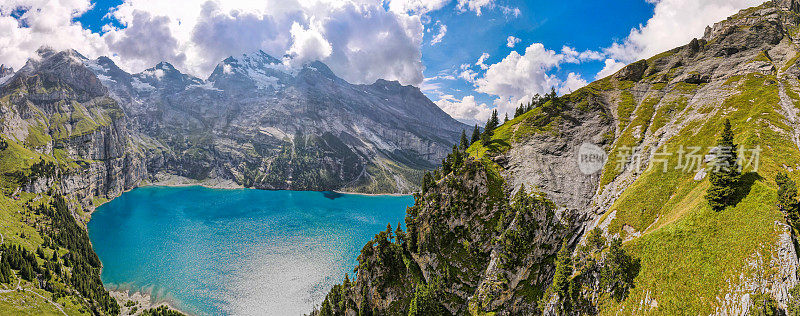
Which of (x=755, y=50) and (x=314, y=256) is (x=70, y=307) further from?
(x=755, y=50)

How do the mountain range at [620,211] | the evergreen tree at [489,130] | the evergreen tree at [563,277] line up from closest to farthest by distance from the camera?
the mountain range at [620,211]
the evergreen tree at [563,277]
the evergreen tree at [489,130]

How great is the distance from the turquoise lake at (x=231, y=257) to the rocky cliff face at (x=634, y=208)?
35408 millimetres

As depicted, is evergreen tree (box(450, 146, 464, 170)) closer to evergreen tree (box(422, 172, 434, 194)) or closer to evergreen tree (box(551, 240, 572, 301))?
evergreen tree (box(422, 172, 434, 194))

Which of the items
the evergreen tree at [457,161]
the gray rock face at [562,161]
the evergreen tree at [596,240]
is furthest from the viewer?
the evergreen tree at [457,161]

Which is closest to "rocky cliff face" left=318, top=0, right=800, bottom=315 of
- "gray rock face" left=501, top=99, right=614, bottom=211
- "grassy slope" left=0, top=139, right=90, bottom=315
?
"gray rock face" left=501, top=99, right=614, bottom=211

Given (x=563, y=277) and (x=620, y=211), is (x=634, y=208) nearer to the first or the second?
(x=620, y=211)

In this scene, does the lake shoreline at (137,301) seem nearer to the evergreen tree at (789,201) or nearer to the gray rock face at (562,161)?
the gray rock face at (562,161)

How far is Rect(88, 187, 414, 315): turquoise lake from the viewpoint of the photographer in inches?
3691

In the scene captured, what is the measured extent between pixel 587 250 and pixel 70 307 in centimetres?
13413

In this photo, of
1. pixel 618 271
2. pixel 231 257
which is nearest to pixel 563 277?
pixel 618 271

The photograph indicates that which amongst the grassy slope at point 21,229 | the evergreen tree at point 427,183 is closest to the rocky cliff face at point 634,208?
the evergreen tree at point 427,183

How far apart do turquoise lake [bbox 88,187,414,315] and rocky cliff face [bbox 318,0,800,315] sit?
35.4m

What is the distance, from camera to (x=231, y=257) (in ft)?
393

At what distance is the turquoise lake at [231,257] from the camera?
9375cm
